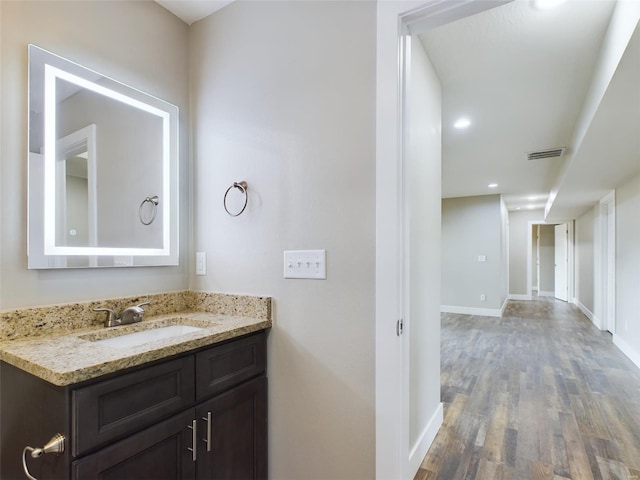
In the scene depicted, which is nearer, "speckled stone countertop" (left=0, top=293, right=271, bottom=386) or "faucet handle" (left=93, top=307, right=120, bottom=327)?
"speckled stone countertop" (left=0, top=293, right=271, bottom=386)

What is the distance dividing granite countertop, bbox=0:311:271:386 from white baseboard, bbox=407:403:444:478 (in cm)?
105

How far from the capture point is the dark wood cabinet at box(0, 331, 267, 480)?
34.5 inches

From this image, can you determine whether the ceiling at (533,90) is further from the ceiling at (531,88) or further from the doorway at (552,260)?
the doorway at (552,260)

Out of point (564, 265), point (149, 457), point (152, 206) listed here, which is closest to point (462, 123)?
point (152, 206)

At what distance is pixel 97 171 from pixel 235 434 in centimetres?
128

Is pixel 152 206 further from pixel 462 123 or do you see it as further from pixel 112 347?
pixel 462 123

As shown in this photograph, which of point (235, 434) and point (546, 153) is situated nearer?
point (235, 434)

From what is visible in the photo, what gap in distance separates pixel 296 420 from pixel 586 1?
2409 mm

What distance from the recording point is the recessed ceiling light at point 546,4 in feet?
5.11

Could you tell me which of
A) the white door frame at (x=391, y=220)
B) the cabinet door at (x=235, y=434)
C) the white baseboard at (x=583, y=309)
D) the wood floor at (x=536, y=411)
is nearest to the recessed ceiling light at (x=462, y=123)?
the white door frame at (x=391, y=220)

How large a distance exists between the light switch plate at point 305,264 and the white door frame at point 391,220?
0.25 m

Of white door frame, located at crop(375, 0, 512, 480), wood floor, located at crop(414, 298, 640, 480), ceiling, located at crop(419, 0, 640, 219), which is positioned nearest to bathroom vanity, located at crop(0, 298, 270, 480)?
white door frame, located at crop(375, 0, 512, 480)

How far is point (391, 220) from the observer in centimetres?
125

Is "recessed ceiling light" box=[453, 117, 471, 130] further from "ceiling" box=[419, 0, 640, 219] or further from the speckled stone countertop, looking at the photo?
the speckled stone countertop
